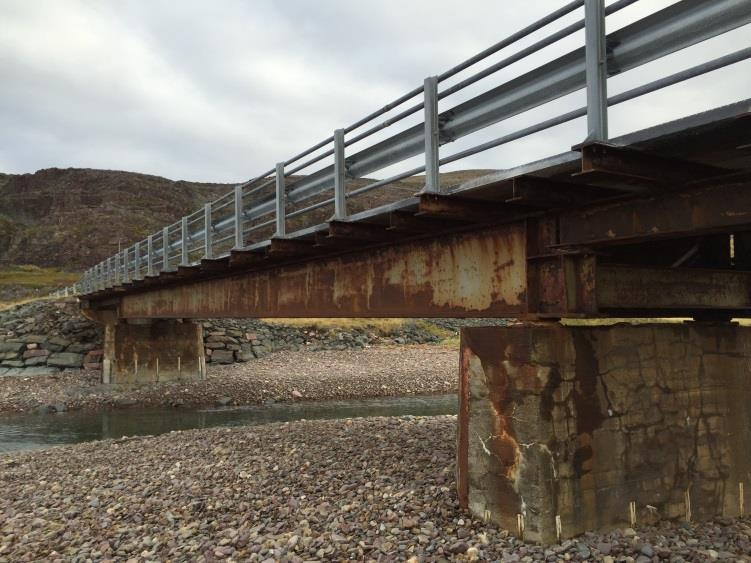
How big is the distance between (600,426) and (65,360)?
31.6 metres

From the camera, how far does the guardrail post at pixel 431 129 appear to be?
709 cm

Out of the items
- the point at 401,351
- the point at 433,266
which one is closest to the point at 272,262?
the point at 433,266

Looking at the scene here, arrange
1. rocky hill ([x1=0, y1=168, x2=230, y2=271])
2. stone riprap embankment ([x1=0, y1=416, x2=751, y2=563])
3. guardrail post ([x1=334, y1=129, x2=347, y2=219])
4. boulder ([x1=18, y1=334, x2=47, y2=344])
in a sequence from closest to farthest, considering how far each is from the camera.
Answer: stone riprap embankment ([x1=0, y1=416, x2=751, y2=563])
guardrail post ([x1=334, y1=129, x2=347, y2=219])
boulder ([x1=18, y1=334, x2=47, y2=344])
rocky hill ([x1=0, y1=168, x2=230, y2=271])

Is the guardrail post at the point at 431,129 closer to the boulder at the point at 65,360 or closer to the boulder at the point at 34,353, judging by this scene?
the boulder at the point at 65,360

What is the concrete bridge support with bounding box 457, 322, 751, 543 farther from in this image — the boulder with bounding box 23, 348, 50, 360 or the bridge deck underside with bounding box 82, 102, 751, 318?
the boulder with bounding box 23, 348, 50, 360

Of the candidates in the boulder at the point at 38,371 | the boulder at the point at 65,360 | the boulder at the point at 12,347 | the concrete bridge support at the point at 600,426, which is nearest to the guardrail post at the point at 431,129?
the concrete bridge support at the point at 600,426

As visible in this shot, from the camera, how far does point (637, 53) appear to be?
5.09 m

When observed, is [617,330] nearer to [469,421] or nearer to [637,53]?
[469,421]

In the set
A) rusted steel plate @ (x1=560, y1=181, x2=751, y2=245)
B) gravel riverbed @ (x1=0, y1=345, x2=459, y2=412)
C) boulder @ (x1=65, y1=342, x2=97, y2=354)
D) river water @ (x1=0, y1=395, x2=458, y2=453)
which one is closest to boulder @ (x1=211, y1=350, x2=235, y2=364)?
gravel riverbed @ (x1=0, y1=345, x2=459, y2=412)

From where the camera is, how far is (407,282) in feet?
31.2

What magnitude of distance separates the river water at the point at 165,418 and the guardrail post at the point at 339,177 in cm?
1366

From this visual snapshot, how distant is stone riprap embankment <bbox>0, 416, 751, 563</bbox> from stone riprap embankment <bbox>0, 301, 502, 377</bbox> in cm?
1999

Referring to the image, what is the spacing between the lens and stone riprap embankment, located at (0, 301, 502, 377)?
31656 millimetres

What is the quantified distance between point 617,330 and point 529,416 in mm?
1546
